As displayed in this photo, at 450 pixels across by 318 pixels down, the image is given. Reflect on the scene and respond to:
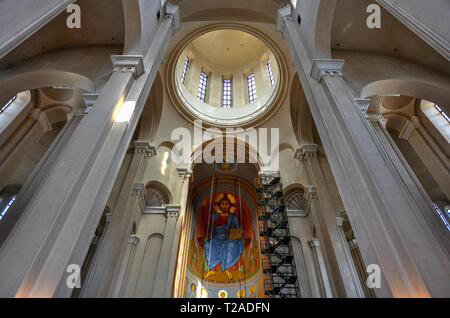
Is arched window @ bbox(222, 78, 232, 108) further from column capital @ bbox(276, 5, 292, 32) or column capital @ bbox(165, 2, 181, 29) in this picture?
column capital @ bbox(276, 5, 292, 32)

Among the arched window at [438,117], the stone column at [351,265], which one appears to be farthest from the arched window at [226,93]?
the stone column at [351,265]

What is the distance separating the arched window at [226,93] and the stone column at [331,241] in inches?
269

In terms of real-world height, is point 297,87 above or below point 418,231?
above

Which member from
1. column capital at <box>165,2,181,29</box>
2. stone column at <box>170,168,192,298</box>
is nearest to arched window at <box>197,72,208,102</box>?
stone column at <box>170,168,192,298</box>

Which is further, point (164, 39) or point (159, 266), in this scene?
point (159, 266)

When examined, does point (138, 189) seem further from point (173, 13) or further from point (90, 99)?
point (173, 13)

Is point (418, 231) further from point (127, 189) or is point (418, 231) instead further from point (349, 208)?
point (127, 189)

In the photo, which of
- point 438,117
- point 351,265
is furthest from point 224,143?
point 438,117

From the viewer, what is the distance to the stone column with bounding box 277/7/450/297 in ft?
9.29

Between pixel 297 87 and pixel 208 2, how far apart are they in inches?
192

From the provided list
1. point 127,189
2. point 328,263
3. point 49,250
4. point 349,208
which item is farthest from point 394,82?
point 127,189

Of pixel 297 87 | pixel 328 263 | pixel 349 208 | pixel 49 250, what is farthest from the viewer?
pixel 297 87

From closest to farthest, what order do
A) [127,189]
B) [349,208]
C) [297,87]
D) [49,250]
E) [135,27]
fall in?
[49,250] → [349,208] → [135,27] → [127,189] → [297,87]

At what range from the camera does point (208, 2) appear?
370 inches
